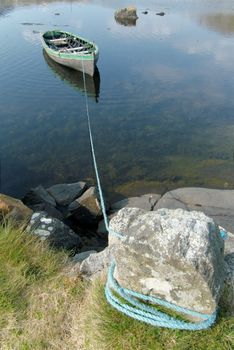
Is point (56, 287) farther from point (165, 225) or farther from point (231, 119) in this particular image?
point (231, 119)

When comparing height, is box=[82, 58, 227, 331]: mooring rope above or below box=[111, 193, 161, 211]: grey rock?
above

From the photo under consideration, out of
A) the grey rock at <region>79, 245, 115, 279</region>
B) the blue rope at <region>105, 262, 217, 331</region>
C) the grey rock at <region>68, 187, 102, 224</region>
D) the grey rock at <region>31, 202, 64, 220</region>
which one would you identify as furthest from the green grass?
the grey rock at <region>68, 187, 102, 224</region>

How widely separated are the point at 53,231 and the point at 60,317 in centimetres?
362

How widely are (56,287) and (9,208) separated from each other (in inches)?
145

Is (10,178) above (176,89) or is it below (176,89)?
above

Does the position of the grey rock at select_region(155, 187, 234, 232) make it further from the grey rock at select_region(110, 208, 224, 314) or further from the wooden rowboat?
the wooden rowboat

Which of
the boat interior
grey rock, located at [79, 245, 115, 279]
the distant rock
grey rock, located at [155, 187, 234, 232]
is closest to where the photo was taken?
grey rock, located at [79, 245, 115, 279]

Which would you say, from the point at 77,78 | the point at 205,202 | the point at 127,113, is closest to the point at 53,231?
the point at 205,202

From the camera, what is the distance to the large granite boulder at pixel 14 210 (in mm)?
7202

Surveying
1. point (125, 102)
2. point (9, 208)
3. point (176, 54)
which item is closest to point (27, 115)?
point (125, 102)

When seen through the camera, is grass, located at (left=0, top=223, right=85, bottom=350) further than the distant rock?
No

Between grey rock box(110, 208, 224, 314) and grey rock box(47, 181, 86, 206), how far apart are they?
8.24 metres

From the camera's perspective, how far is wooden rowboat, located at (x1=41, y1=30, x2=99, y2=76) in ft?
72.7

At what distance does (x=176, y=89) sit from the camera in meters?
20.8
